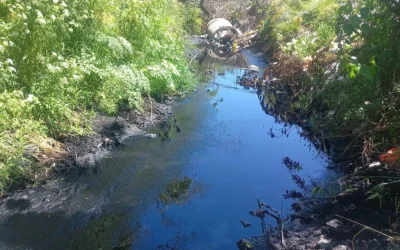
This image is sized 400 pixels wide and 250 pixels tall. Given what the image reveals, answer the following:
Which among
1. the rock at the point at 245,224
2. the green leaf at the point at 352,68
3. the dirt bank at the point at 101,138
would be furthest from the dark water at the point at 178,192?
the green leaf at the point at 352,68

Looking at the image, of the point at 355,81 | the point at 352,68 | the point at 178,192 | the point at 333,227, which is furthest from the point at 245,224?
the point at 355,81

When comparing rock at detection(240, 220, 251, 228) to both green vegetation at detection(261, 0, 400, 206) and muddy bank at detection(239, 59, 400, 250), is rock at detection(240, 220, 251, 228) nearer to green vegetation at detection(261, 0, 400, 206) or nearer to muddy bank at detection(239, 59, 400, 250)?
muddy bank at detection(239, 59, 400, 250)

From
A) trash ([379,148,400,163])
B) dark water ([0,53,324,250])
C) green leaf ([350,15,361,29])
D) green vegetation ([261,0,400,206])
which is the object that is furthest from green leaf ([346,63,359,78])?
dark water ([0,53,324,250])

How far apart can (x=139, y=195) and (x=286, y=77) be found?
471 centimetres

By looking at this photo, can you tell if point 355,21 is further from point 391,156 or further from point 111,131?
point 111,131

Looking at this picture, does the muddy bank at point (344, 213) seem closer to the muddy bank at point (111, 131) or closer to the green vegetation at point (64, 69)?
the muddy bank at point (111, 131)

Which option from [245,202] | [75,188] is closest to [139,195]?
[75,188]

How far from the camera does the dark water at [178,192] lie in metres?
3.95

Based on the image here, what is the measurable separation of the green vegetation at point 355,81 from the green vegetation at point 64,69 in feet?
8.18

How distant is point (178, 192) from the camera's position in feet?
15.7

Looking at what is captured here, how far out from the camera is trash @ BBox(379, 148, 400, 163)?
4312 millimetres

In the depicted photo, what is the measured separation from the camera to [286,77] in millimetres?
8242

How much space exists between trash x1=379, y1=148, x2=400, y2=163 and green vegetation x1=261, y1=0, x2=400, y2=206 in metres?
0.20

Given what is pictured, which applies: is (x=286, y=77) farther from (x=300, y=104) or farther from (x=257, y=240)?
(x=257, y=240)
